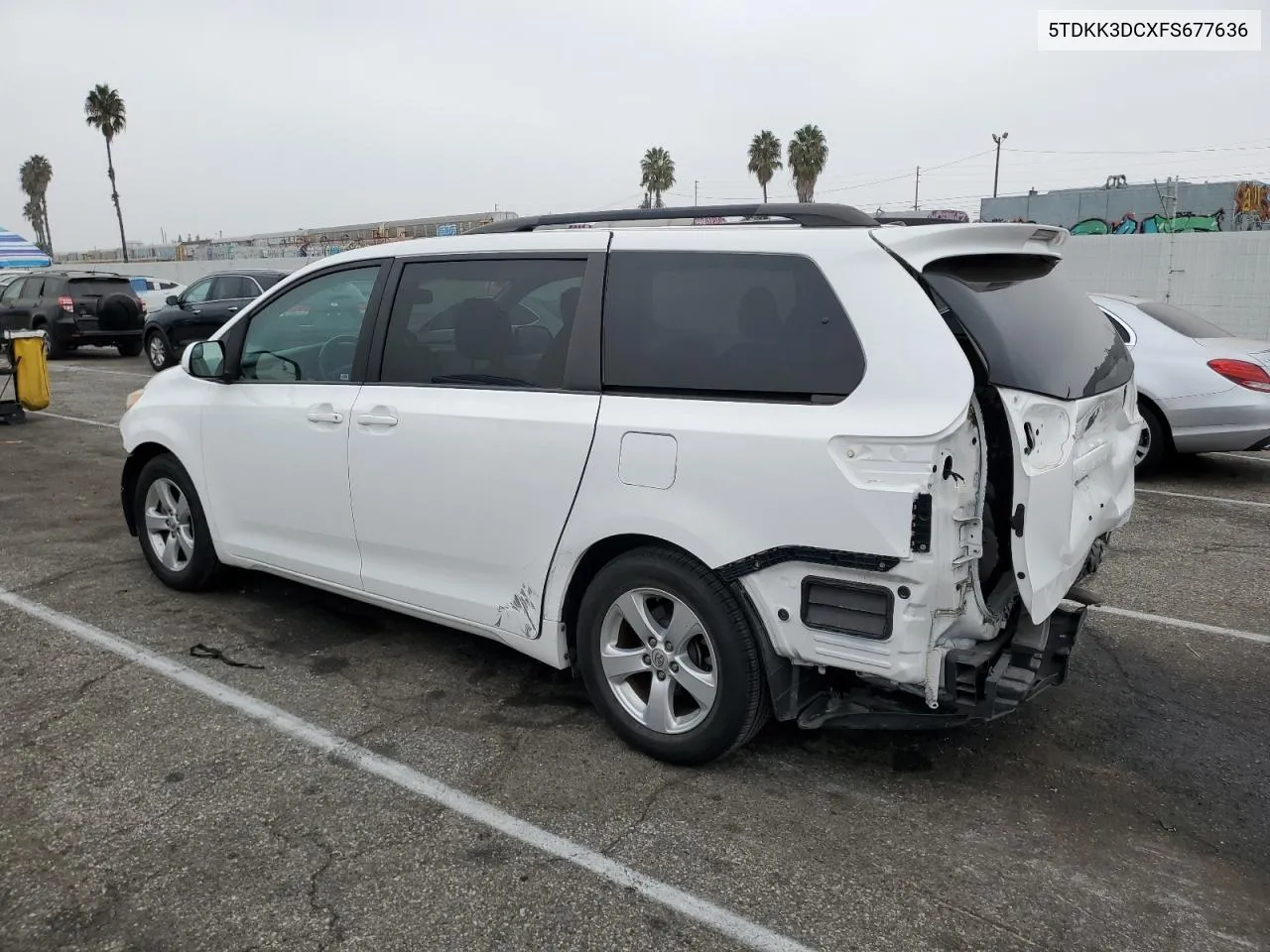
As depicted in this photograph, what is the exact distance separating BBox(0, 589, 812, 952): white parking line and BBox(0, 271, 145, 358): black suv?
15459 millimetres

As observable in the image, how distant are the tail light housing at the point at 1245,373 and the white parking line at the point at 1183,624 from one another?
→ 11.6ft

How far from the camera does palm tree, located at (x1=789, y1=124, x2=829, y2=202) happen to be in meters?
48.1

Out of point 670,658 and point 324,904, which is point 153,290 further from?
point 324,904

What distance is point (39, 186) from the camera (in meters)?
90.8

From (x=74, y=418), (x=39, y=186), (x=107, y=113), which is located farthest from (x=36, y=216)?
(x=74, y=418)

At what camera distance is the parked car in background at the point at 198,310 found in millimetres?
16188

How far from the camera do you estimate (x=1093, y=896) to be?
273 centimetres

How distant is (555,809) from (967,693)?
4.51 feet

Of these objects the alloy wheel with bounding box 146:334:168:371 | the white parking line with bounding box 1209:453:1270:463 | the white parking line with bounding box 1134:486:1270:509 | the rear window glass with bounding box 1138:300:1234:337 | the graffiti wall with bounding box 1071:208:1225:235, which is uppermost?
the graffiti wall with bounding box 1071:208:1225:235

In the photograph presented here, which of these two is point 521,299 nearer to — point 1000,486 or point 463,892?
point 1000,486

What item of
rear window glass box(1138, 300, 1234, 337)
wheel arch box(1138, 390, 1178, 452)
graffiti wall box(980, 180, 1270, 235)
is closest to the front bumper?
wheel arch box(1138, 390, 1178, 452)

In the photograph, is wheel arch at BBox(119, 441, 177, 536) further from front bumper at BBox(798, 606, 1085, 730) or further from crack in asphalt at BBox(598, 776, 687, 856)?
front bumper at BBox(798, 606, 1085, 730)

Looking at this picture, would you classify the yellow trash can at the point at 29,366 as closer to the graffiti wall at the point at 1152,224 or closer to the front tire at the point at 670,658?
the front tire at the point at 670,658

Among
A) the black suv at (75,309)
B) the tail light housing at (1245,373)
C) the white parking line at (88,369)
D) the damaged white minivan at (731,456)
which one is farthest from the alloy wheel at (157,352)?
the tail light housing at (1245,373)
